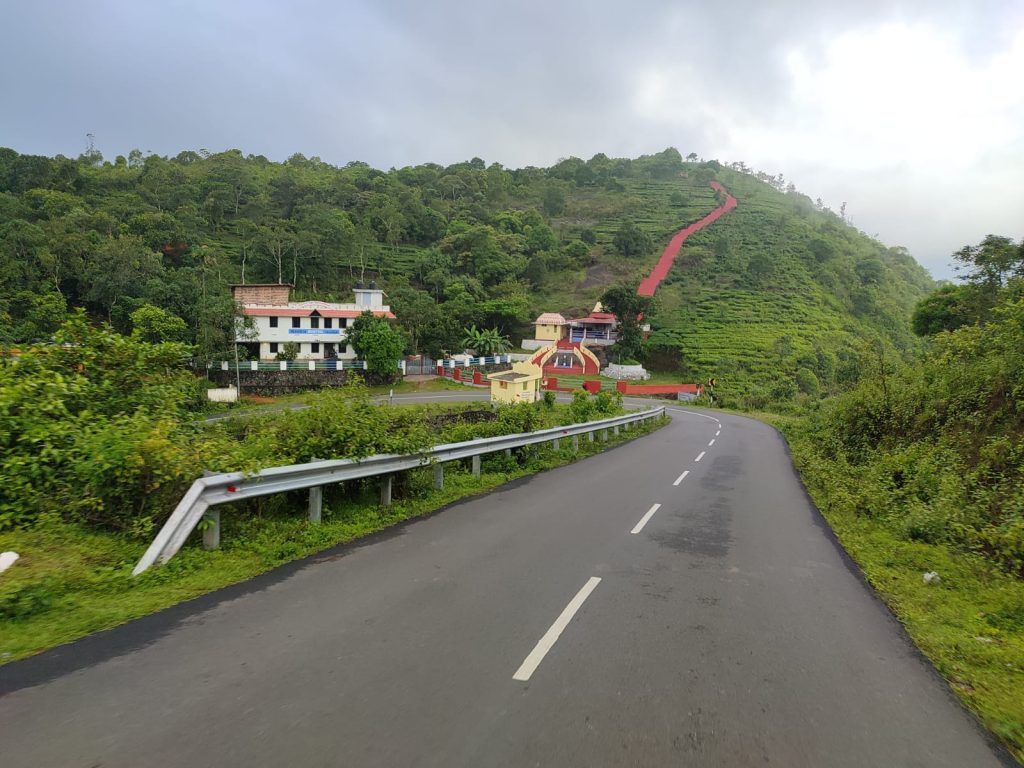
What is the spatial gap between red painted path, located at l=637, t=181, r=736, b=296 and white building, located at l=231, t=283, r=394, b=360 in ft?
136

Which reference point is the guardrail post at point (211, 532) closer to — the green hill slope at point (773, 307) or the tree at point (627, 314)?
the green hill slope at point (773, 307)

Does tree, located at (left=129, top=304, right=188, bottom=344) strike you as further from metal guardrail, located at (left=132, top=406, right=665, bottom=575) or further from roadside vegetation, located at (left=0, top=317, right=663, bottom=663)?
metal guardrail, located at (left=132, top=406, right=665, bottom=575)

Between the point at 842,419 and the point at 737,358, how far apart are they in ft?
141

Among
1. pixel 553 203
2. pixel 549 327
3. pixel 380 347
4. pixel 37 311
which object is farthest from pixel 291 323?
pixel 553 203

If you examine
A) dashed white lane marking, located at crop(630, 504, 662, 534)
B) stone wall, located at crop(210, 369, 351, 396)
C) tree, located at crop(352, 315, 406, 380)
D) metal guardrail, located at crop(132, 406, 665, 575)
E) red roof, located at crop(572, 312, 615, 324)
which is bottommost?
stone wall, located at crop(210, 369, 351, 396)

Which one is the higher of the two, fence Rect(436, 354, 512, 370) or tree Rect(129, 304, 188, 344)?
tree Rect(129, 304, 188, 344)

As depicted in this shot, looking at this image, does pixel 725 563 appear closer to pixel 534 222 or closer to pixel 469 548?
pixel 469 548

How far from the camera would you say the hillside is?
4803 cm

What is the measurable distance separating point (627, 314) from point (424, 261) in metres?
30.4

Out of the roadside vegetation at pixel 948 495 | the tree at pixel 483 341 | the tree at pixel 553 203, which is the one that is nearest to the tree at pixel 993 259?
the roadside vegetation at pixel 948 495

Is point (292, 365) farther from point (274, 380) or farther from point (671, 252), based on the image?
point (671, 252)

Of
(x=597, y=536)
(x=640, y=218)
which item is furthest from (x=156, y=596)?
(x=640, y=218)

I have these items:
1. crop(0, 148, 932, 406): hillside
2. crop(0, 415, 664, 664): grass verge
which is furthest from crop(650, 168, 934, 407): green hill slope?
crop(0, 415, 664, 664): grass verge

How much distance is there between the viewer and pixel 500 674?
3.67 metres
